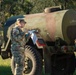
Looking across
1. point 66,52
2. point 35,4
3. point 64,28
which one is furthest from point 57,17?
point 35,4

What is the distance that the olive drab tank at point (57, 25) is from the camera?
33.1ft

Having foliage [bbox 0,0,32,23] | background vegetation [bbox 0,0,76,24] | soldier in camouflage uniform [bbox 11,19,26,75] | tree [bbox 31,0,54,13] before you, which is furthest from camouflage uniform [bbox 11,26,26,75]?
foliage [bbox 0,0,32,23]

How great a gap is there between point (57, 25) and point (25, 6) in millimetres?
38863

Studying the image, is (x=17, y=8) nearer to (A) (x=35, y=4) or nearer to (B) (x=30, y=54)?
(A) (x=35, y=4)

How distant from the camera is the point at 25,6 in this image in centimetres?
4869

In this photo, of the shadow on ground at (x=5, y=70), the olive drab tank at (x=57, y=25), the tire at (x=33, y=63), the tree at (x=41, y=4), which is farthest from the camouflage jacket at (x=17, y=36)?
the tree at (x=41, y=4)

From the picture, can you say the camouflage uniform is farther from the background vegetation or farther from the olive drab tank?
the background vegetation

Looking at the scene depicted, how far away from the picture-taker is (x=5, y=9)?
1735 inches

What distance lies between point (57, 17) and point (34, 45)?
1081 mm

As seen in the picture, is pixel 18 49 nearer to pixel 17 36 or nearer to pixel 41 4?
pixel 17 36

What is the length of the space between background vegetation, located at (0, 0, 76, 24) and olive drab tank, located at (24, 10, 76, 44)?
79.6ft

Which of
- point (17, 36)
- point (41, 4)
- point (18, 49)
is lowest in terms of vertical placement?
point (18, 49)

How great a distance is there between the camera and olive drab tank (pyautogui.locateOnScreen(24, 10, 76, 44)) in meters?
10.1

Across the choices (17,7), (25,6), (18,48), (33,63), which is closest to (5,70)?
(33,63)
